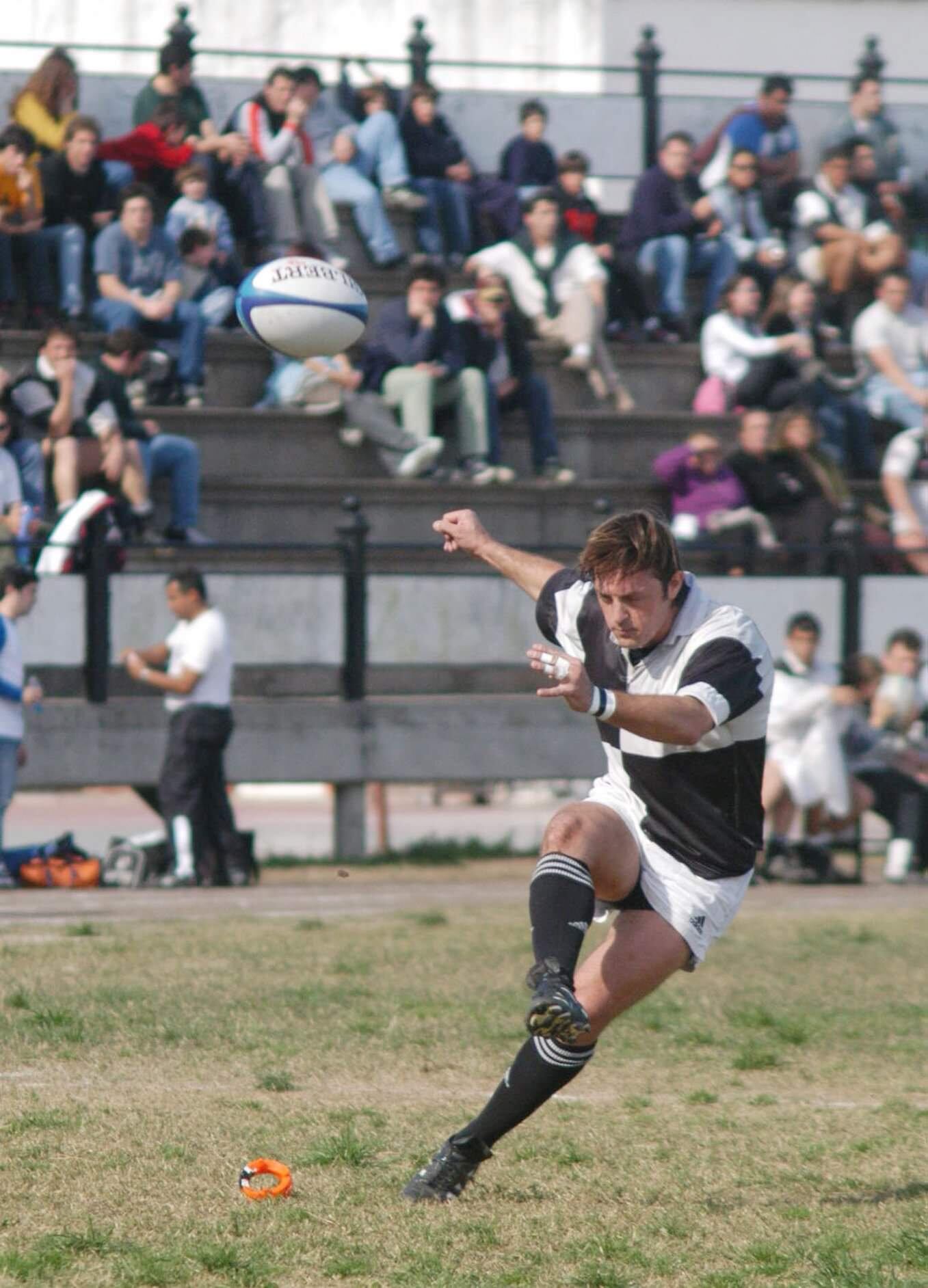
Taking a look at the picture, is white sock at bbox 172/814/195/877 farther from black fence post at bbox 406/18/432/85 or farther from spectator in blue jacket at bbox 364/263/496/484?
black fence post at bbox 406/18/432/85

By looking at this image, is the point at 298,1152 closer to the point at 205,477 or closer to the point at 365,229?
the point at 205,477

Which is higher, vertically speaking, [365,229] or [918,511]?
[365,229]

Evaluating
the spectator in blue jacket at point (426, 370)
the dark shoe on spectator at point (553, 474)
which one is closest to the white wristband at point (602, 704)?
the spectator in blue jacket at point (426, 370)

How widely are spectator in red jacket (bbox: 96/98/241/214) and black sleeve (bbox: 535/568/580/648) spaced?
11.9 metres

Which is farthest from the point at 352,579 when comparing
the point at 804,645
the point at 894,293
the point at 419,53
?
the point at 419,53

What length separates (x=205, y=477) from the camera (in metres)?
17.4

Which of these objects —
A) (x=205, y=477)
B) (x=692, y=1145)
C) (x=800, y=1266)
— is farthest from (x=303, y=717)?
(x=800, y=1266)

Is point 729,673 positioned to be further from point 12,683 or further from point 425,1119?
point 12,683

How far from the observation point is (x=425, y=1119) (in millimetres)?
7117

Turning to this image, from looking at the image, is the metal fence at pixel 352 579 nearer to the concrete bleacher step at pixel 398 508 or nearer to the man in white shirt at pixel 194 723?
the concrete bleacher step at pixel 398 508

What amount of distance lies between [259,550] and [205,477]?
53.2 inches

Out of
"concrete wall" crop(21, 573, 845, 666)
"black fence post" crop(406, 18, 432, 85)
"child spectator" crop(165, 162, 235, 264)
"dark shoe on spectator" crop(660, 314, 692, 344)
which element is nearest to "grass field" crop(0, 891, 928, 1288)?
"concrete wall" crop(21, 573, 845, 666)

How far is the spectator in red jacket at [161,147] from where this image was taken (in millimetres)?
17625

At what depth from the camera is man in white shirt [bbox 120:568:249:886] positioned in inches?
561
